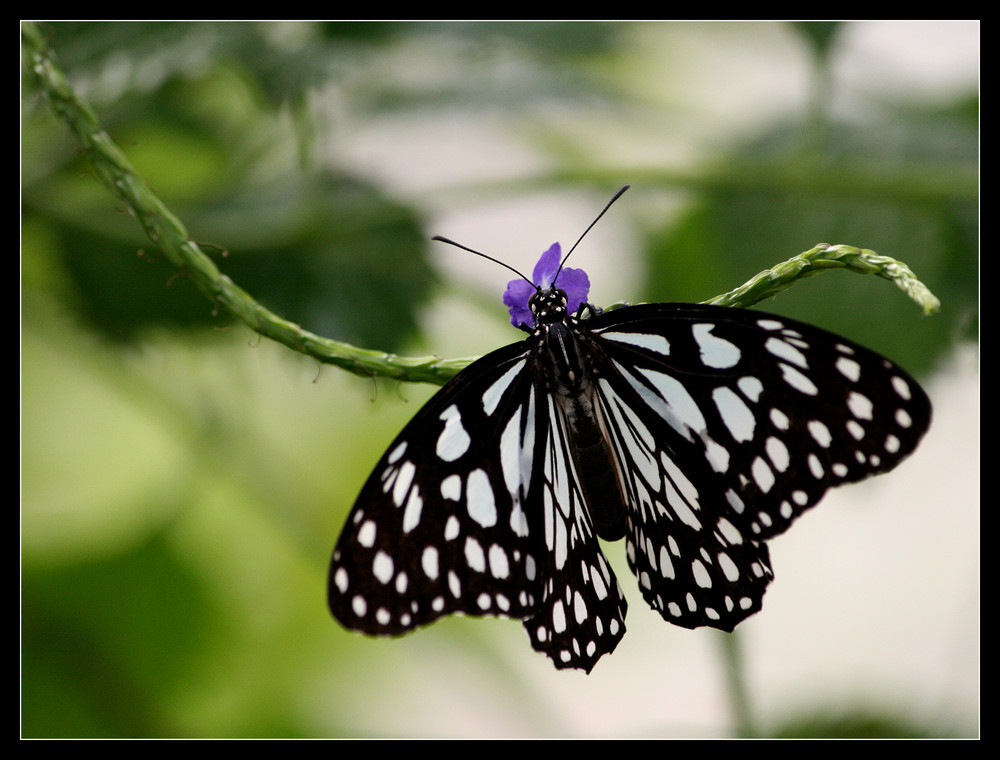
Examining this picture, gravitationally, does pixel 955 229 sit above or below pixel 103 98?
below

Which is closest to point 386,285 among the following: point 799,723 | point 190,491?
point 190,491

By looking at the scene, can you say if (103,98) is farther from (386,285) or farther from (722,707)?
(722,707)

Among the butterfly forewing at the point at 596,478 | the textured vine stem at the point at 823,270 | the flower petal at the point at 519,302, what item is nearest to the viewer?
the textured vine stem at the point at 823,270

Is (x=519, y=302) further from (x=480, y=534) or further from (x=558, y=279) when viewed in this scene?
(x=480, y=534)

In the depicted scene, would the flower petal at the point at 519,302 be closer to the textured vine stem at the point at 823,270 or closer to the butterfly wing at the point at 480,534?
the butterfly wing at the point at 480,534

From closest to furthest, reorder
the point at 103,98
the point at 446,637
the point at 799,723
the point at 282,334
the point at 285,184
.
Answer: the point at 282,334 < the point at 103,98 < the point at 285,184 < the point at 799,723 < the point at 446,637

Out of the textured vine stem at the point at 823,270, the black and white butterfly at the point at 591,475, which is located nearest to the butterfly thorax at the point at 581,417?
the black and white butterfly at the point at 591,475

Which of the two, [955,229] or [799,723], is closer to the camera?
[955,229]

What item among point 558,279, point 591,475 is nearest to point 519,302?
point 558,279
